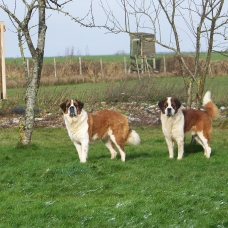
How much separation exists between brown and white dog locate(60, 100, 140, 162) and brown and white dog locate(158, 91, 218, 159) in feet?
2.60

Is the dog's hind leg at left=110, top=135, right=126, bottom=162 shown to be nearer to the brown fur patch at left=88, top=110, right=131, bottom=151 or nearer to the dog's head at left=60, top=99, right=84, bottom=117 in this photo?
the brown fur patch at left=88, top=110, right=131, bottom=151

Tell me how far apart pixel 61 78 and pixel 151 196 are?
31172mm

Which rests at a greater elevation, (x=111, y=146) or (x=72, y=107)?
(x=72, y=107)

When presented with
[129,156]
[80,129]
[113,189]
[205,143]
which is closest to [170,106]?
[205,143]

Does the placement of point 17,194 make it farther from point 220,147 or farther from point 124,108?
point 124,108

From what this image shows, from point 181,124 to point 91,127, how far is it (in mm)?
2017

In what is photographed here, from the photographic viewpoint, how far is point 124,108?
23.5m

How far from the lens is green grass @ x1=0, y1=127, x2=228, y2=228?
8.00m

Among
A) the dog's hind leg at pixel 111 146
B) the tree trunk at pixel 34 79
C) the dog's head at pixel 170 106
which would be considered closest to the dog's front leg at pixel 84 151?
the dog's hind leg at pixel 111 146

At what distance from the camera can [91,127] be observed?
13.0 m

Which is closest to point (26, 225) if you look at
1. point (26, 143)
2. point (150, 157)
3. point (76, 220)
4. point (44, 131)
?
point (76, 220)

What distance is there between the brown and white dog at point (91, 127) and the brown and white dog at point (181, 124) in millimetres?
792

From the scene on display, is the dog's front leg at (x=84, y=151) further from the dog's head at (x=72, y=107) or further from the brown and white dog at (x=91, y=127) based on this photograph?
the dog's head at (x=72, y=107)

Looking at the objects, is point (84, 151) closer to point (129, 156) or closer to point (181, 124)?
point (129, 156)
